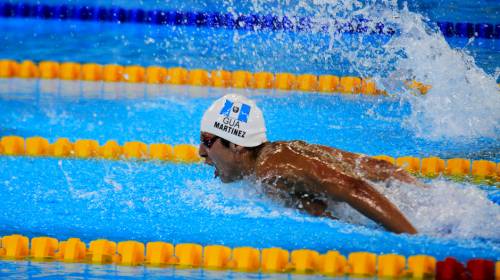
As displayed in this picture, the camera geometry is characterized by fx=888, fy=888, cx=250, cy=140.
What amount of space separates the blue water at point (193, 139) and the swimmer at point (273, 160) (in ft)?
0.36

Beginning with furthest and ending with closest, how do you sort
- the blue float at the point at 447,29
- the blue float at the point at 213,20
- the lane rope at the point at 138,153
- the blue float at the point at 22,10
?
1. the blue float at the point at 22,10
2. the blue float at the point at 213,20
3. the blue float at the point at 447,29
4. the lane rope at the point at 138,153

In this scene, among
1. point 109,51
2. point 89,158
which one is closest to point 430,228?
point 89,158

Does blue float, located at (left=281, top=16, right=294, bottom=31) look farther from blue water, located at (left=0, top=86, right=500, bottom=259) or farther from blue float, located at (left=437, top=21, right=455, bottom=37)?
blue water, located at (left=0, top=86, right=500, bottom=259)

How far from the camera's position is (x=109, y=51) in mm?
8320

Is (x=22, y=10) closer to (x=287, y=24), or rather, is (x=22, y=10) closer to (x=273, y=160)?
(x=287, y=24)

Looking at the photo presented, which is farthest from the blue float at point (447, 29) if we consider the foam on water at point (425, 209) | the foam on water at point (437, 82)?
the foam on water at point (425, 209)

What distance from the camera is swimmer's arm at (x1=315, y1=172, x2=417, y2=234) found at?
360 centimetres

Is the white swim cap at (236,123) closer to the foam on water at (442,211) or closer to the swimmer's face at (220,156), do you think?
the swimmer's face at (220,156)

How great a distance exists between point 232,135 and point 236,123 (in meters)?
0.06

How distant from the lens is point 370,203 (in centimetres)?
361

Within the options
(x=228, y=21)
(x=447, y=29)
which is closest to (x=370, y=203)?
(x=447, y=29)

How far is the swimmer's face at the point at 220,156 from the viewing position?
404cm

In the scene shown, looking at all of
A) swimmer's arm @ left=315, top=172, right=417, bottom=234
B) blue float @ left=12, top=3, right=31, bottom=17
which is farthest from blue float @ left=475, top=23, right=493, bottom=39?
swimmer's arm @ left=315, top=172, right=417, bottom=234

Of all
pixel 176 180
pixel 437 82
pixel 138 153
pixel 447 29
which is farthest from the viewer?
pixel 447 29
